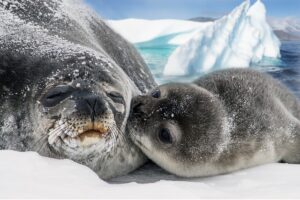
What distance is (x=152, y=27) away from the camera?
17.3 m

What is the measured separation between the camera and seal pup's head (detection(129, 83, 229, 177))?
342 centimetres

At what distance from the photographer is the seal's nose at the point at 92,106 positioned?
2791mm

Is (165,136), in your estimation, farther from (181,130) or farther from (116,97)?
(116,97)

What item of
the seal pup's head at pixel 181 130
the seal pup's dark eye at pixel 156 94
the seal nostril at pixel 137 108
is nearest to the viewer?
the seal pup's head at pixel 181 130

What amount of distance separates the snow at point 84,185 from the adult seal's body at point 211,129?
318 mm

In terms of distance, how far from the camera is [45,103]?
117 inches

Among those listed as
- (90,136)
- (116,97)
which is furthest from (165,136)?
(90,136)

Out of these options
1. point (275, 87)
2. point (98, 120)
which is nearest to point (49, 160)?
point (98, 120)

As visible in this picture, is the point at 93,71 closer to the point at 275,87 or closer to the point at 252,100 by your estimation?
the point at 252,100

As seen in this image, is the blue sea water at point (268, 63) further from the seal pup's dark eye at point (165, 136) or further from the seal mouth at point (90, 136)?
the seal mouth at point (90, 136)

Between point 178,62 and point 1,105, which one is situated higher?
point 1,105

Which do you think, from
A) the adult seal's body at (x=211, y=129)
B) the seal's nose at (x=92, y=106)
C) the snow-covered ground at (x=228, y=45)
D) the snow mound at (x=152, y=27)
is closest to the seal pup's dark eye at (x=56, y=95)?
the seal's nose at (x=92, y=106)

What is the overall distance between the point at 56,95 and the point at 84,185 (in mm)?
686

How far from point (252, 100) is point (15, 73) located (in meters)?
1.65
